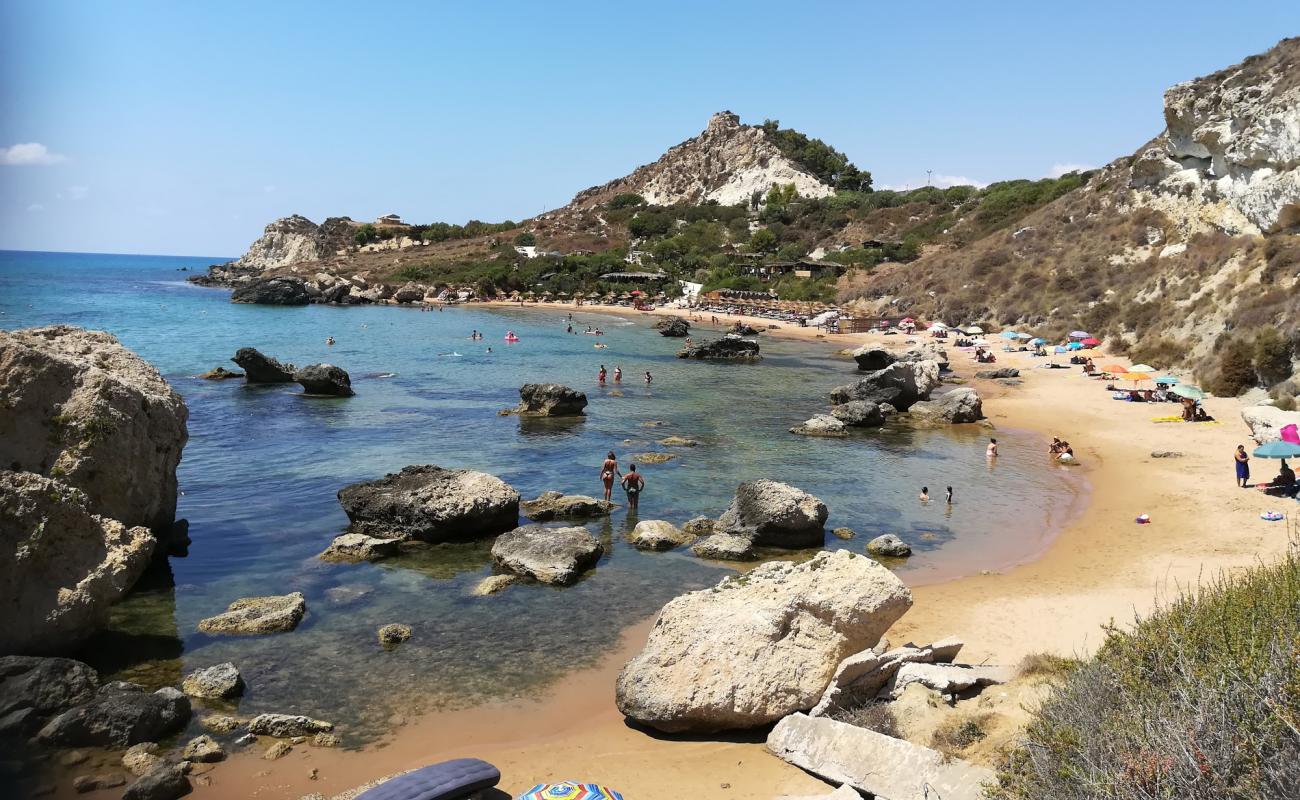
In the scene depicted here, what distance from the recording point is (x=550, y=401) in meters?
36.0

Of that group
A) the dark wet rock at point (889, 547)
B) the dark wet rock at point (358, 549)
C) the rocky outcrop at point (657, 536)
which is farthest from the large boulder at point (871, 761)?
the dark wet rock at point (358, 549)

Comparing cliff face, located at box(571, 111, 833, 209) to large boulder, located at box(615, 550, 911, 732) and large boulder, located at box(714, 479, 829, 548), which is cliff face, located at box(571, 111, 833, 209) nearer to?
large boulder, located at box(714, 479, 829, 548)

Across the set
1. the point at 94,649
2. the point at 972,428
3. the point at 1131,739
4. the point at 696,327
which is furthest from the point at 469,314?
the point at 1131,739

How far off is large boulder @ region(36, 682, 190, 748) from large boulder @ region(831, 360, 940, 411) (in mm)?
31336

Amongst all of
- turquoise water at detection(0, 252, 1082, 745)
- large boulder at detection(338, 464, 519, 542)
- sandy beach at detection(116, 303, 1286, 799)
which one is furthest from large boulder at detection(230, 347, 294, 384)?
sandy beach at detection(116, 303, 1286, 799)

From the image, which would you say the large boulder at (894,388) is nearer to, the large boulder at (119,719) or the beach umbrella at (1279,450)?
the beach umbrella at (1279,450)

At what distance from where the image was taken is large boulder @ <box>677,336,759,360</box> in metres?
58.6

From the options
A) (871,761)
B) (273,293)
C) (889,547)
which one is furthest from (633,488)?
(273,293)

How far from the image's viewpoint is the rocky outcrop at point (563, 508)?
21.6 metres

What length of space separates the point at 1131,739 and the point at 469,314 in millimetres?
94081

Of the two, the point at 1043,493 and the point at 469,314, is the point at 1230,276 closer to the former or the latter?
the point at 1043,493

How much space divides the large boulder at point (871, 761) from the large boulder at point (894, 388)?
28.8 metres

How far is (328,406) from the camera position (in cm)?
3784

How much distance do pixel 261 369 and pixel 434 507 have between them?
2819cm
